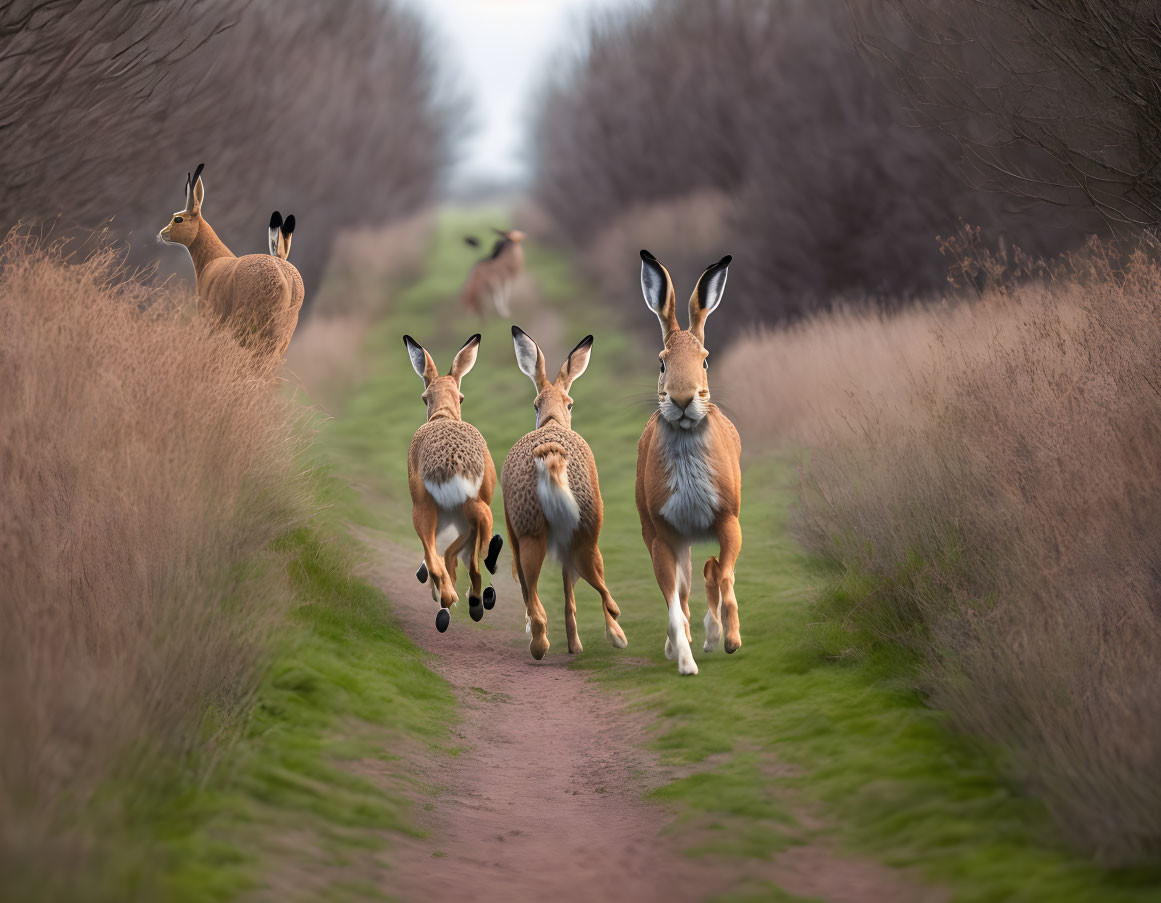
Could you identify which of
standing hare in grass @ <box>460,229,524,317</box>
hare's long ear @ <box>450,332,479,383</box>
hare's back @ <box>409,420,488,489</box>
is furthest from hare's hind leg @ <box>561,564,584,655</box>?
standing hare in grass @ <box>460,229,524,317</box>

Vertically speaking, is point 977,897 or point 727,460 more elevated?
point 727,460

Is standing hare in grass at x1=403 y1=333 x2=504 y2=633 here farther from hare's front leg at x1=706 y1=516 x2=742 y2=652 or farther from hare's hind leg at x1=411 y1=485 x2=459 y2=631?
hare's front leg at x1=706 y1=516 x2=742 y2=652

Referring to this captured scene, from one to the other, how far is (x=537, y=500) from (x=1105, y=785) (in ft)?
14.2

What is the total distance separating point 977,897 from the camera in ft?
12.4

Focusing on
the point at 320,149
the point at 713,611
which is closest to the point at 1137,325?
the point at 713,611

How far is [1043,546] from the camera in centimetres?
525

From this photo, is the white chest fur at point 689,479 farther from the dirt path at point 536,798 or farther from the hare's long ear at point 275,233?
the hare's long ear at point 275,233

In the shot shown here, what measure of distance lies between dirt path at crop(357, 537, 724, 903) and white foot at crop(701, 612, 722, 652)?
31.5 inches

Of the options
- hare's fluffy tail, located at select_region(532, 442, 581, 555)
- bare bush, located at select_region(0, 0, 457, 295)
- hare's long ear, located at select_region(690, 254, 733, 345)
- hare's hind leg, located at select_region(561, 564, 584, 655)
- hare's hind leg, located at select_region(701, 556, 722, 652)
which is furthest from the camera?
bare bush, located at select_region(0, 0, 457, 295)

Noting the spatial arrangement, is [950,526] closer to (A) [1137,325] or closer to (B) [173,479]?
(A) [1137,325]

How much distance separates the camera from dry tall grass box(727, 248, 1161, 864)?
407 cm

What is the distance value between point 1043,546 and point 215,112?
11700mm

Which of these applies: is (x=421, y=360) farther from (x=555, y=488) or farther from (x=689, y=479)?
(x=689, y=479)

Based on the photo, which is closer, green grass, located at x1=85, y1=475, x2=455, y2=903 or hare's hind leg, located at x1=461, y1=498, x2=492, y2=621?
green grass, located at x1=85, y1=475, x2=455, y2=903
